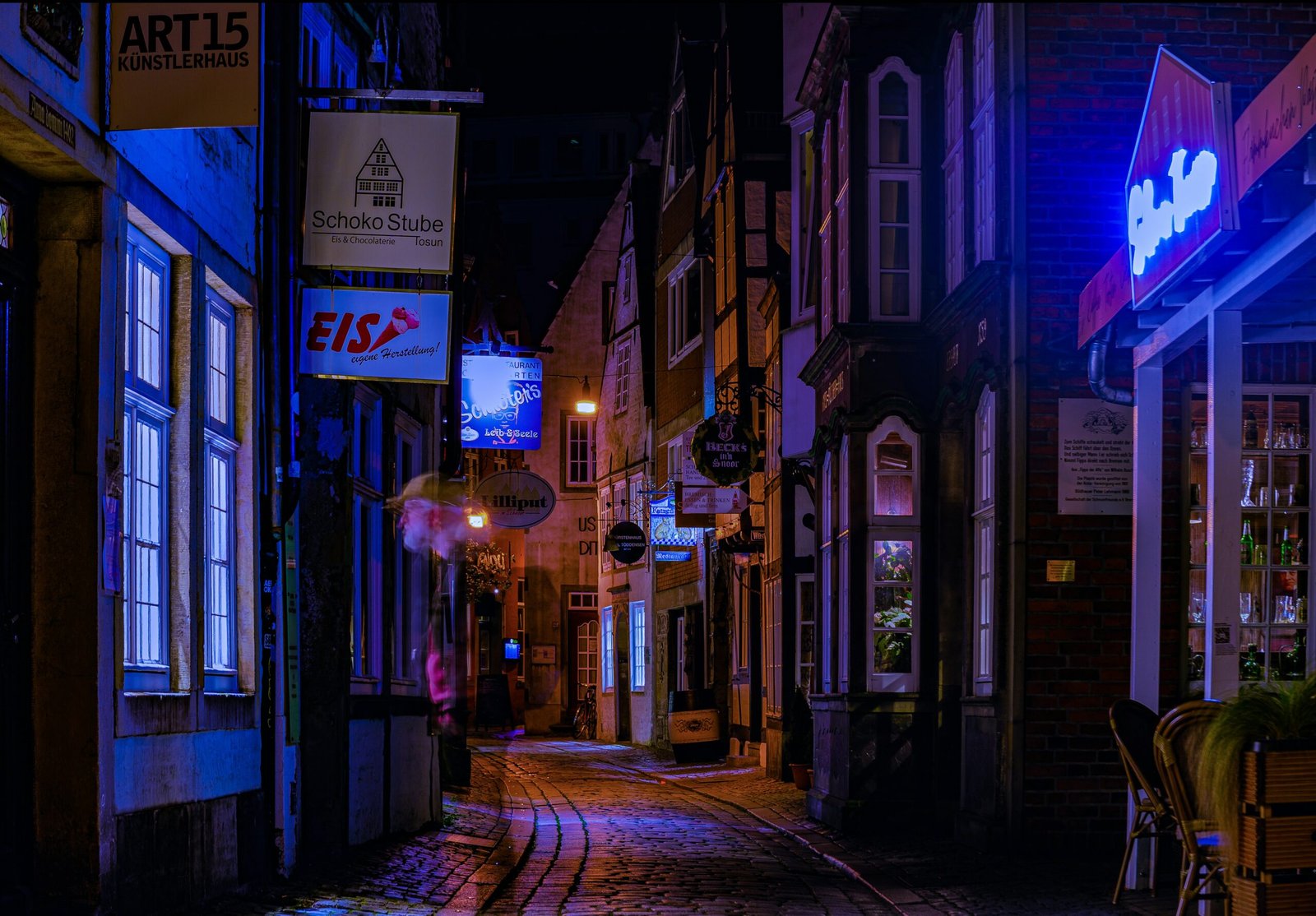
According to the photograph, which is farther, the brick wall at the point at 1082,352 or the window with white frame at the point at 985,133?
the window with white frame at the point at 985,133

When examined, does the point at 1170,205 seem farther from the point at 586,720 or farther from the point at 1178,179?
the point at 586,720

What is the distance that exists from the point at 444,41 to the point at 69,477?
39.1ft

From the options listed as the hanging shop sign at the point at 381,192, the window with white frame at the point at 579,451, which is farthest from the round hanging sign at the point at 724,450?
the window with white frame at the point at 579,451

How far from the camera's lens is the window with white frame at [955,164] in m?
14.7

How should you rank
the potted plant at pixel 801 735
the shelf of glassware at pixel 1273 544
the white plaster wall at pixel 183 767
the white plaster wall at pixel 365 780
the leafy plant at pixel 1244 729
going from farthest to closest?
the potted plant at pixel 801 735 → the white plaster wall at pixel 365 780 → the shelf of glassware at pixel 1273 544 → the white plaster wall at pixel 183 767 → the leafy plant at pixel 1244 729

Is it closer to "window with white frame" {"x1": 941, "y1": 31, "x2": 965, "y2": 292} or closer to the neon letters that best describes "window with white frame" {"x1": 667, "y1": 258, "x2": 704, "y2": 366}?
"window with white frame" {"x1": 941, "y1": 31, "x2": 965, "y2": 292}

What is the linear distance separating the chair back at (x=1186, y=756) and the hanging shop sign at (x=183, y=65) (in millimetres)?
4905

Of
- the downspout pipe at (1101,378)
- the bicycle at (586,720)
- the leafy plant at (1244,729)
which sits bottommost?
the bicycle at (586,720)

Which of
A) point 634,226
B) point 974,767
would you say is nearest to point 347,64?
point 974,767

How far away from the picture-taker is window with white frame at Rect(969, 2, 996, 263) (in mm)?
13242

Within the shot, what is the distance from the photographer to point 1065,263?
1277 centimetres

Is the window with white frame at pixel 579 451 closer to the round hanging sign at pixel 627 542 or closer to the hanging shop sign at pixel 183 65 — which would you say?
the round hanging sign at pixel 627 542

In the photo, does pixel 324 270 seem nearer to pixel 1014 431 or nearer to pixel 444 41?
pixel 1014 431

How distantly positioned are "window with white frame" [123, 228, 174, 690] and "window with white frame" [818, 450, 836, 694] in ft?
28.5
